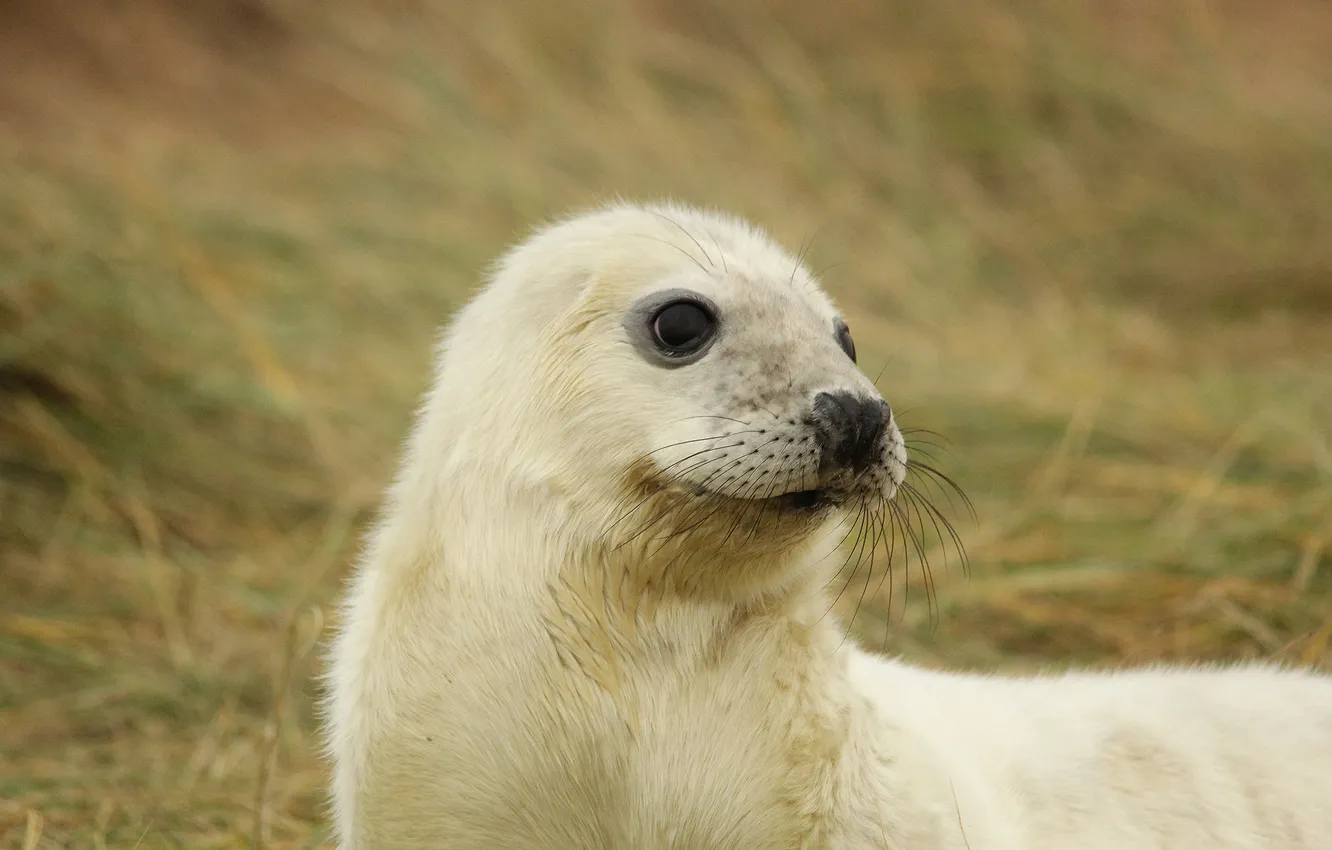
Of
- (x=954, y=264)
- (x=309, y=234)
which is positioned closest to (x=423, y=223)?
(x=309, y=234)

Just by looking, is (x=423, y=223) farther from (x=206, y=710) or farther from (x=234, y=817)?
(x=234, y=817)

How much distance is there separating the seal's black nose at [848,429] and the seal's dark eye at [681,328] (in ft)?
0.78

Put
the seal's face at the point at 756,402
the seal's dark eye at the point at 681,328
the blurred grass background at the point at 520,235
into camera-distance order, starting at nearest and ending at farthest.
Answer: the seal's face at the point at 756,402, the seal's dark eye at the point at 681,328, the blurred grass background at the point at 520,235

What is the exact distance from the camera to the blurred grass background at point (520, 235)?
402 cm

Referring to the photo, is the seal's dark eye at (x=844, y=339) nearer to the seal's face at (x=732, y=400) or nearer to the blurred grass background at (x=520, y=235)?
the seal's face at (x=732, y=400)

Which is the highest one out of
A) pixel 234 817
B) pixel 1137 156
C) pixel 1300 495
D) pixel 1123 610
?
pixel 1137 156

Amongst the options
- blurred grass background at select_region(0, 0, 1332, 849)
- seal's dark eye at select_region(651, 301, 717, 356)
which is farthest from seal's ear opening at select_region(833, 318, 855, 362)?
blurred grass background at select_region(0, 0, 1332, 849)

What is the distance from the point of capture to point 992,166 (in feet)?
26.1

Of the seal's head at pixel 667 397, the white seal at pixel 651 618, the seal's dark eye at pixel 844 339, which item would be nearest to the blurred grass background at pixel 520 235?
the white seal at pixel 651 618

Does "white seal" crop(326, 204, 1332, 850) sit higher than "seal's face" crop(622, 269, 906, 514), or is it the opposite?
"seal's face" crop(622, 269, 906, 514)

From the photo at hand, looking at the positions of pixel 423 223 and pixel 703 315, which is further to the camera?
pixel 423 223

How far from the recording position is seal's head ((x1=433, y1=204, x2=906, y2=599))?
2209mm

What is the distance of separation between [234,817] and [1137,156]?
598 cm

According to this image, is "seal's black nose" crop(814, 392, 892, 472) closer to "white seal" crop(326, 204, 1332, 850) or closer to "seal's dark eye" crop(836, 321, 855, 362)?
"white seal" crop(326, 204, 1332, 850)
